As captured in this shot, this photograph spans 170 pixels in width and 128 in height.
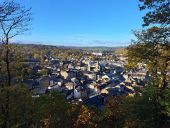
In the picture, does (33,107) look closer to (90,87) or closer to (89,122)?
(89,122)

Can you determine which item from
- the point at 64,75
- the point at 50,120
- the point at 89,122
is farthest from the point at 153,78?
the point at 64,75

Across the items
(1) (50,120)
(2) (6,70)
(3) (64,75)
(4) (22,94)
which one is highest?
(2) (6,70)

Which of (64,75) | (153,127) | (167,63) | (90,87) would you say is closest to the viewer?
(167,63)

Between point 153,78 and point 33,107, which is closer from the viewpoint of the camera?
point 153,78

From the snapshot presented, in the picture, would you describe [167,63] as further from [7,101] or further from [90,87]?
[90,87]

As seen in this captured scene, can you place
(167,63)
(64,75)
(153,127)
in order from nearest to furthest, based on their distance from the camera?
(167,63) < (153,127) < (64,75)

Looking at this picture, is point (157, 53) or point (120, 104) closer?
point (157, 53)

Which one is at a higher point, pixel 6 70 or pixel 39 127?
pixel 6 70

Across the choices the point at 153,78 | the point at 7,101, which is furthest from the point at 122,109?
the point at 7,101

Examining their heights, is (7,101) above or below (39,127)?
above
